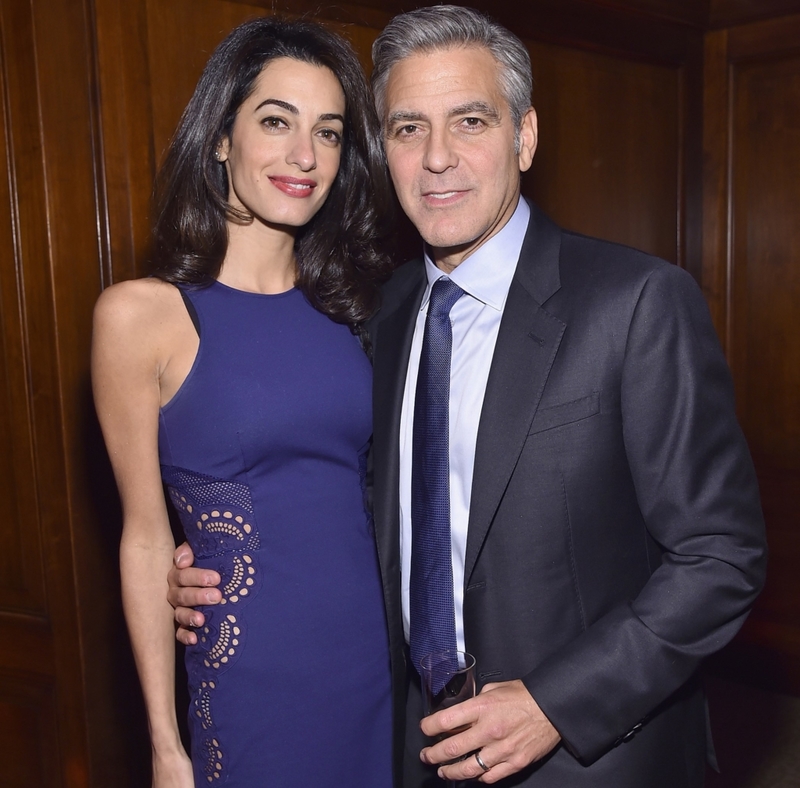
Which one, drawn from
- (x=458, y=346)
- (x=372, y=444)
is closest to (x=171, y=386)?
(x=372, y=444)

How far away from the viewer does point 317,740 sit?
6.36 ft

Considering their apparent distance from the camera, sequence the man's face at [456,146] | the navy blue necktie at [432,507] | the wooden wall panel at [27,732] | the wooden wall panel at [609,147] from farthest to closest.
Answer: the wooden wall panel at [609,147] → the wooden wall panel at [27,732] → the man's face at [456,146] → the navy blue necktie at [432,507]

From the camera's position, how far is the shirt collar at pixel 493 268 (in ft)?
6.01

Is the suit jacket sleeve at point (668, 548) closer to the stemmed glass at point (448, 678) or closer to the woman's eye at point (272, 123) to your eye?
the stemmed glass at point (448, 678)

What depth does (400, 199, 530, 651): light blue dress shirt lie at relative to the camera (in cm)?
176

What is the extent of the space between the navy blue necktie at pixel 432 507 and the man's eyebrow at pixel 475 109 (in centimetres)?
41

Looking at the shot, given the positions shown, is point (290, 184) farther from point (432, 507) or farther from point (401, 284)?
point (432, 507)

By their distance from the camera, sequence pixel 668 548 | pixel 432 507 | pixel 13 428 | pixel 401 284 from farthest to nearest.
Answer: pixel 13 428
pixel 401 284
pixel 432 507
pixel 668 548

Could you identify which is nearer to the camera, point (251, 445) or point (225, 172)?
point (251, 445)

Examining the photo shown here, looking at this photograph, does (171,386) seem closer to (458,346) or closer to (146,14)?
(458,346)

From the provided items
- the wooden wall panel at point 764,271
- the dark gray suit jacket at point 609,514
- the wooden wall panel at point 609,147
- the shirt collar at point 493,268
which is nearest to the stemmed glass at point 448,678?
the dark gray suit jacket at point 609,514

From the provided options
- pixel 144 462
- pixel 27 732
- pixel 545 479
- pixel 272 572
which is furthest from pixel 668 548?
pixel 27 732

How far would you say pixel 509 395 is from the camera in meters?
1.66

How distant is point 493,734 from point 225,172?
1.34m
